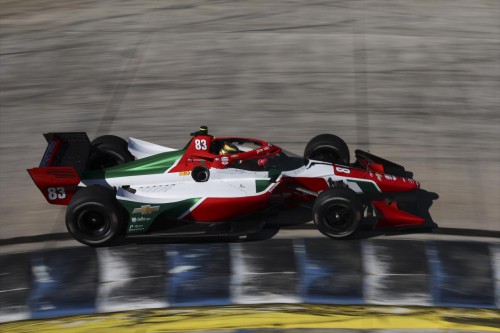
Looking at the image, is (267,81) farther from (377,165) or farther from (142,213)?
(142,213)

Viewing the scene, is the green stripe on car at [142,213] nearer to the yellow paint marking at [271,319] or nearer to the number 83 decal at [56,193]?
the number 83 decal at [56,193]

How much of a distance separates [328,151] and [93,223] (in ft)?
12.0

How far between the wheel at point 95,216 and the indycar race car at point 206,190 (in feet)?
0.04

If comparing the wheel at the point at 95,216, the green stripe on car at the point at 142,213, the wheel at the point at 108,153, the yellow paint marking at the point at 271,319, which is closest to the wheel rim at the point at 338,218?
the yellow paint marking at the point at 271,319

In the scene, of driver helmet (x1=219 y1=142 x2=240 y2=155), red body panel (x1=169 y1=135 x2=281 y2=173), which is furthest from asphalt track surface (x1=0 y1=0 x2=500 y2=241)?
driver helmet (x1=219 y1=142 x2=240 y2=155)

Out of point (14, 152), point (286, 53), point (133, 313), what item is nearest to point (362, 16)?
point (286, 53)

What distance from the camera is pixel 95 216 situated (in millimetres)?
10453

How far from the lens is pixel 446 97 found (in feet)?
50.4

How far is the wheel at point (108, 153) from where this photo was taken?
464 inches

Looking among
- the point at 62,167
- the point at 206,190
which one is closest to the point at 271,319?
the point at 206,190

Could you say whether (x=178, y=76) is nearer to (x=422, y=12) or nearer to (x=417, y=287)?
(x=422, y=12)

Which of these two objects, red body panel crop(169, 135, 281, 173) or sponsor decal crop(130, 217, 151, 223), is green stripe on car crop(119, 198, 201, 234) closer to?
sponsor decal crop(130, 217, 151, 223)

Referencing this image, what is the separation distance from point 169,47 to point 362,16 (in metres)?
4.69

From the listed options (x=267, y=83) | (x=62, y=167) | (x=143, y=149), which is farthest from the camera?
(x=267, y=83)
